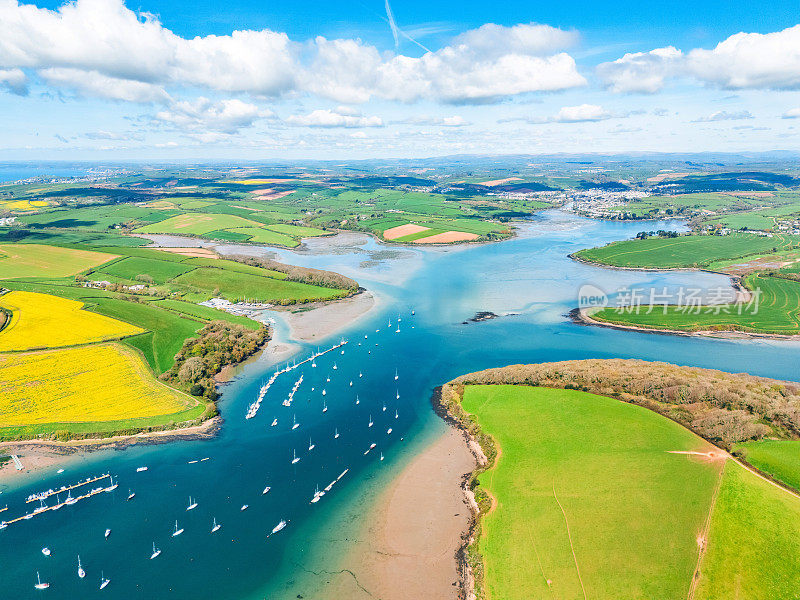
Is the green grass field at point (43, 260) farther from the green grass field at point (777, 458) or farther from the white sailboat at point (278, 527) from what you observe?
the green grass field at point (777, 458)

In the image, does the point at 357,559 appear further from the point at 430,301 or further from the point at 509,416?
the point at 430,301

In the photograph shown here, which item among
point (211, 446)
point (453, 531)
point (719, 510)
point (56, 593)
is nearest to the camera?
point (56, 593)

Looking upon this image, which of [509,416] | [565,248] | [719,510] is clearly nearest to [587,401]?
[509,416]

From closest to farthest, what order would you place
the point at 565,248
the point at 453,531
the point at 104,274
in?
the point at 453,531
the point at 104,274
the point at 565,248

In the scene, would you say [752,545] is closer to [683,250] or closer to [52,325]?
[52,325]

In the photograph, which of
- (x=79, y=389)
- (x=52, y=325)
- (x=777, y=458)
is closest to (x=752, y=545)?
(x=777, y=458)

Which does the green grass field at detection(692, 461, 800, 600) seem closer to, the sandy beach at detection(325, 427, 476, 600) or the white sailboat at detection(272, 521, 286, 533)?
the sandy beach at detection(325, 427, 476, 600)
